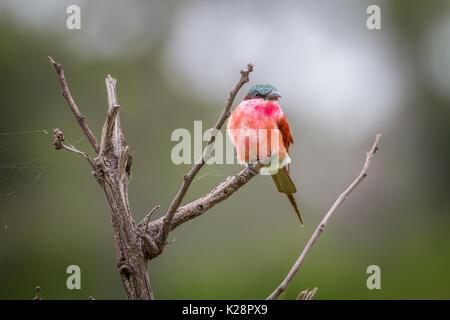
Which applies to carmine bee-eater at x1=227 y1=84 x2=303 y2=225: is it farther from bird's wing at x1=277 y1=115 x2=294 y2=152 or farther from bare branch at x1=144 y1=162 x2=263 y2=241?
bare branch at x1=144 y1=162 x2=263 y2=241

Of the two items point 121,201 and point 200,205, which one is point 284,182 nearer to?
point 200,205

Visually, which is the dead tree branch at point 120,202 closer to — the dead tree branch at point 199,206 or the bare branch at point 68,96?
the bare branch at point 68,96

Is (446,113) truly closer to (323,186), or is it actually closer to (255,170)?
(323,186)

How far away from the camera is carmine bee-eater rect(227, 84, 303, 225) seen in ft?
7.16

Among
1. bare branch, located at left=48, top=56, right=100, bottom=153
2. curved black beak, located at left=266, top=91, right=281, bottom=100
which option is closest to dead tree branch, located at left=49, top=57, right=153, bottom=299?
bare branch, located at left=48, top=56, right=100, bottom=153

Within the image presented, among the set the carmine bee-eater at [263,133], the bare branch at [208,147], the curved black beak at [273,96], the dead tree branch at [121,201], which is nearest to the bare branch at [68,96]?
the dead tree branch at [121,201]

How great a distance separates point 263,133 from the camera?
2195 millimetres

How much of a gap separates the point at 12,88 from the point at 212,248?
6.53 ft

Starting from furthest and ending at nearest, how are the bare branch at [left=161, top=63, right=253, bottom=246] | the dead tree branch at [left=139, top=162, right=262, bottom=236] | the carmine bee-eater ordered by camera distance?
1. the carmine bee-eater
2. the dead tree branch at [left=139, top=162, right=262, bottom=236]
3. the bare branch at [left=161, top=63, right=253, bottom=246]

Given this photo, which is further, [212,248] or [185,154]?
[212,248]

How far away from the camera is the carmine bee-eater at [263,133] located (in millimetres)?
2183
